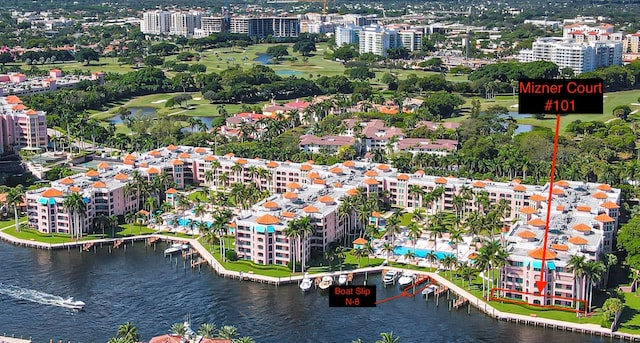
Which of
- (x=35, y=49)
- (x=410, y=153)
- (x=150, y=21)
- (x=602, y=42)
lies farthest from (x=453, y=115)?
(x=150, y=21)

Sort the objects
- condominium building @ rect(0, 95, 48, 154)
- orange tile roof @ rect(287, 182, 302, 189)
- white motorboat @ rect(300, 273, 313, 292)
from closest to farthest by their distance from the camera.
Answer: white motorboat @ rect(300, 273, 313, 292) → orange tile roof @ rect(287, 182, 302, 189) → condominium building @ rect(0, 95, 48, 154)

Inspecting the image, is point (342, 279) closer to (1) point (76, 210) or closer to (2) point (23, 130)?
(1) point (76, 210)

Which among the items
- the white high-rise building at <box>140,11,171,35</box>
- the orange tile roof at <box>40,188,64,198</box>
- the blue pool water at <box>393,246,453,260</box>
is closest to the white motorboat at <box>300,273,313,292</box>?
the blue pool water at <box>393,246,453,260</box>

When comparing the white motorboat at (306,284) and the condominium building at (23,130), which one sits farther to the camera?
the condominium building at (23,130)

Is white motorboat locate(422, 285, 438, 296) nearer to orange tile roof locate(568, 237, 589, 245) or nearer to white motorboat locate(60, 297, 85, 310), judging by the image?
orange tile roof locate(568, 237, 589, 245)

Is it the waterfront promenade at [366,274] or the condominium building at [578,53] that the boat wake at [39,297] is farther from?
the condominium building at [578,53]

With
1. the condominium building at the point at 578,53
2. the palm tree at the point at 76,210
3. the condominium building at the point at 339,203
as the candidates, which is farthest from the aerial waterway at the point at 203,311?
the condominium building at the point at 578,53
